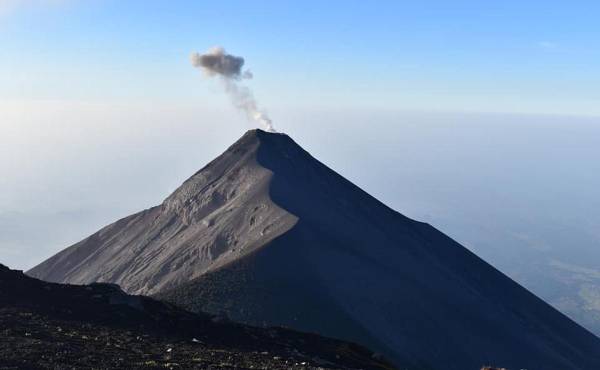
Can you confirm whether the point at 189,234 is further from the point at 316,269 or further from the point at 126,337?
the point at 126,337

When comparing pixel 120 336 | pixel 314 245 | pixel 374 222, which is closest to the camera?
pixel 120 336

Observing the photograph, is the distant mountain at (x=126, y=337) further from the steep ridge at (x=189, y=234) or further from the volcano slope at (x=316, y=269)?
the steep ridge at (x=189, y=234)

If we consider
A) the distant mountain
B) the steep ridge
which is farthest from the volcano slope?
the distant mountain

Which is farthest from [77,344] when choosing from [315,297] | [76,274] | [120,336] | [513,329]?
[76,274]

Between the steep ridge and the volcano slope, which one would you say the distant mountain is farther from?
the steep ridge

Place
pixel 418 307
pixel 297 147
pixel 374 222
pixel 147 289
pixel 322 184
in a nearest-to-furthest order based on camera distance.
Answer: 1. pixel 418 307
2. pixel 147 289
3. pixel 374 222
4. pixel 322 184
5. pixel 297 147

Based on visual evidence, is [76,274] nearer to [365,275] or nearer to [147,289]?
[147,289]

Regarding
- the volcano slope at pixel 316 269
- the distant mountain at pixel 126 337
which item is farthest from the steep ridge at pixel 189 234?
the distant mountain at pixel 126 337
